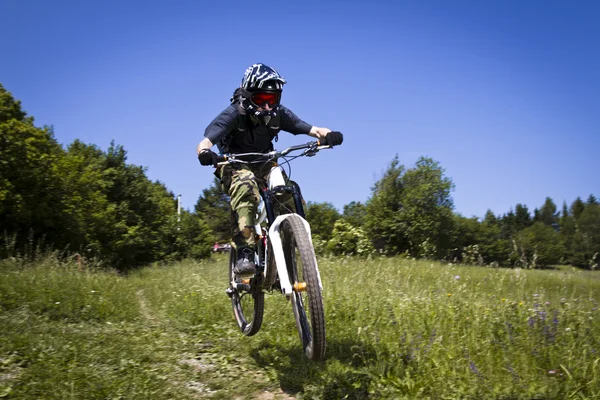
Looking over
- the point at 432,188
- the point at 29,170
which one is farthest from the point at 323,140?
the point at 432,188

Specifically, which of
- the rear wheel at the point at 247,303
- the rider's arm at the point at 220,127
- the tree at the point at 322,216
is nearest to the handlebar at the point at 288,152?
the rider's arm at the point at 220,127

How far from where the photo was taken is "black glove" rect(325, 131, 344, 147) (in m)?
4.51

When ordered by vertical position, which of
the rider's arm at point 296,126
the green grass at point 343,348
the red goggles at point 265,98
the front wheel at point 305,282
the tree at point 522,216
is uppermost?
the tree at point 522,216

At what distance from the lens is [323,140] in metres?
4.53

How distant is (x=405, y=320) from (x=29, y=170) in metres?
25.7

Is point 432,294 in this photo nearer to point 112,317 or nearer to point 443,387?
point 443,387

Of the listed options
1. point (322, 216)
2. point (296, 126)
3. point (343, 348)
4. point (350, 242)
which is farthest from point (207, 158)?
point (322, 216)

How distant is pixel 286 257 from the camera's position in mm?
4172

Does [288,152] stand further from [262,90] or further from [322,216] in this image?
[322,216]

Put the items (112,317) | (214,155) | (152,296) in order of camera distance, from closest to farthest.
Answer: (214,155)
(112,317)
(152,296)

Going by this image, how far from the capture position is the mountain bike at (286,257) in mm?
3580

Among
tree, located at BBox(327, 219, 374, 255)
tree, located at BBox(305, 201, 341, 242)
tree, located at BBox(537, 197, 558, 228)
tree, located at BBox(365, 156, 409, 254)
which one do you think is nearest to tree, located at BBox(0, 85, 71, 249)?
tree, located at BBox(327, 219, 374, 255)

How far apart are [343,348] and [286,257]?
1648 mm

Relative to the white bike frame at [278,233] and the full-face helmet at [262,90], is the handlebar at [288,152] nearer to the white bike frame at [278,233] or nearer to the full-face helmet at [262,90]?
the white bike frame at [278,233]
